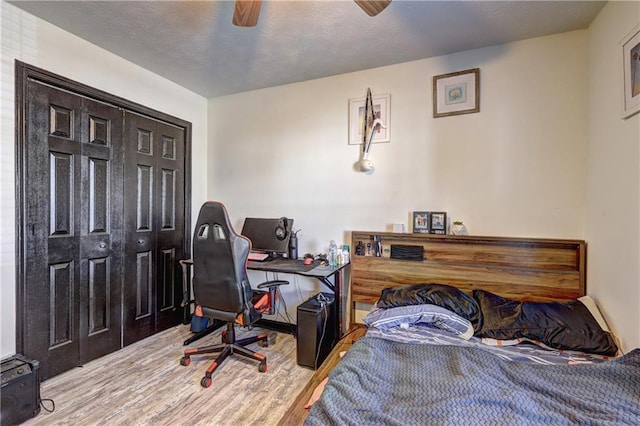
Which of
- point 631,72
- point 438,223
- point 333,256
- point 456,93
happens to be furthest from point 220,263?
point 631,72

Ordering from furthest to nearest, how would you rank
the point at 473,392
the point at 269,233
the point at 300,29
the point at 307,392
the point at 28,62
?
the point at 269,233, the point at 300,29, the point at 28,62, the point at 307,392, the point at 473,392

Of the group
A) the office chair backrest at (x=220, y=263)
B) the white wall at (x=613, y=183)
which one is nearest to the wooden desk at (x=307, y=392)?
the office chair backrest at (x=220, y=263)

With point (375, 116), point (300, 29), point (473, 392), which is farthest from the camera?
point (375, 116)

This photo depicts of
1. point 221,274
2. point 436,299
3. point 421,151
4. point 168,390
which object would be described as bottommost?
point 168,390

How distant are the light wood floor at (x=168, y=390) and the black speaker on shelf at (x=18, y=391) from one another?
8 centimetres

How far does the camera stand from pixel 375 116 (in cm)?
278

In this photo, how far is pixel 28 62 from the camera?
6.74 feet

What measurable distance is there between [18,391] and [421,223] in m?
2.90

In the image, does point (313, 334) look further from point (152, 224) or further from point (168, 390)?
point (152, 224)

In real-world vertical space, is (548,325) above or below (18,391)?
above

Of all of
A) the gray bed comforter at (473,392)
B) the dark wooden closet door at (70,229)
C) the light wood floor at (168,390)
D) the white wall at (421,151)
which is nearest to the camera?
the gray bed comforter at (473,392)

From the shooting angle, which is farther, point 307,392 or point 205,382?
point 205,382

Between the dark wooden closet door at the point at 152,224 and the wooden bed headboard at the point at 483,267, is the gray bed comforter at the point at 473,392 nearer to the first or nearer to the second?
the wooden bed headboard at the point at 483,267

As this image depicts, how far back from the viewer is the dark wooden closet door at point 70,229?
209cm
